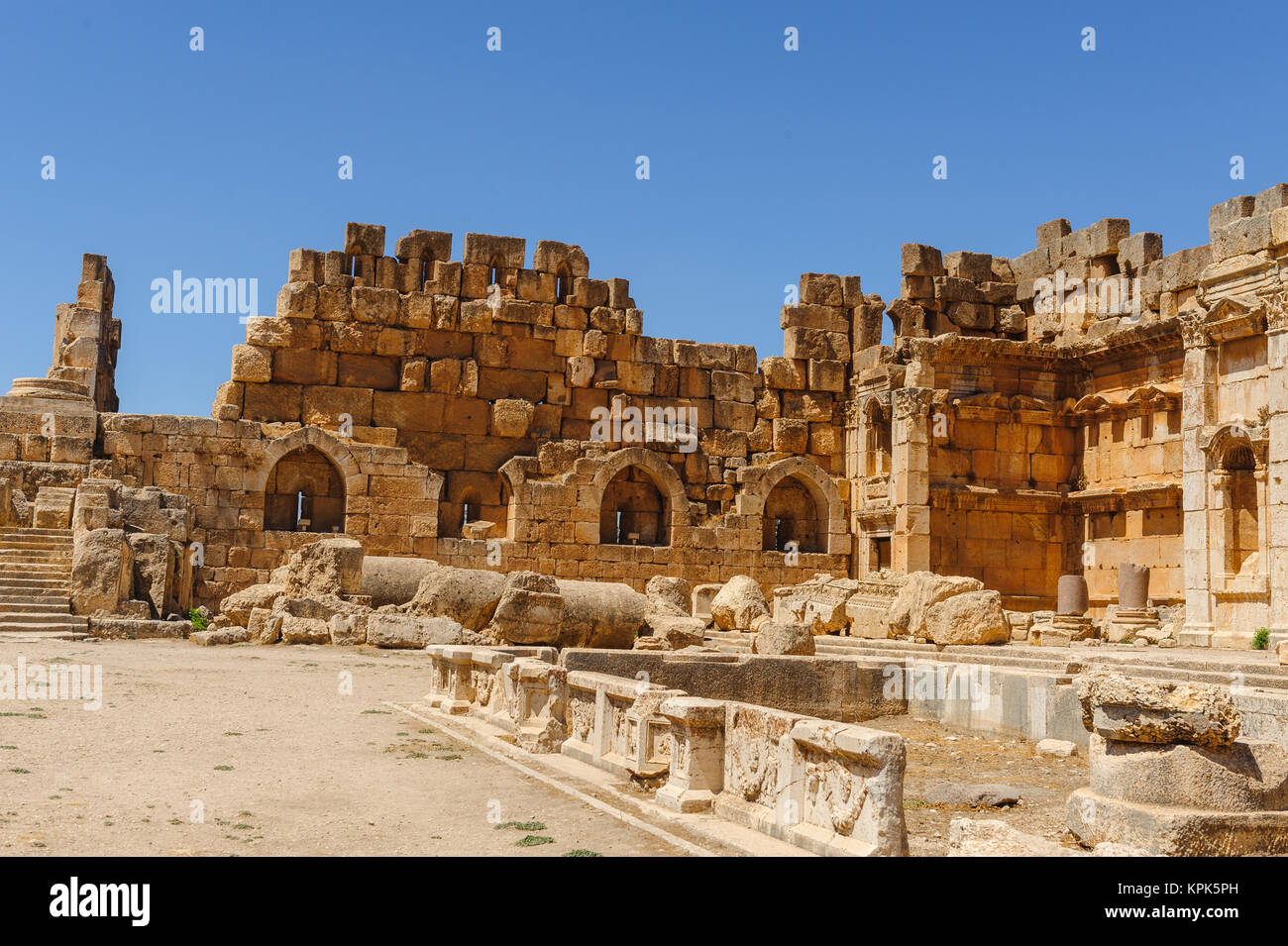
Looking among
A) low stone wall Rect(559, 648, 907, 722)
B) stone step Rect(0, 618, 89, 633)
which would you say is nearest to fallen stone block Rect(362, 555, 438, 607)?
stone step Rect(0, 618, 89, 633)

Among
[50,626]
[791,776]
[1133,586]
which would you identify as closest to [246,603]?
[50,626]

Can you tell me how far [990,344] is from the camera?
21.1m

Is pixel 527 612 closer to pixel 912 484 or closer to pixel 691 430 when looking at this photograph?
pixel 691 430

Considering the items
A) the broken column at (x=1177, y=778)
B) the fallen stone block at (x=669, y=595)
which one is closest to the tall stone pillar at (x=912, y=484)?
the fallen stone block at (x=669, y=595)

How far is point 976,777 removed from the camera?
30.5ft

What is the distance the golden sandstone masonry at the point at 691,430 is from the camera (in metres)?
18.5

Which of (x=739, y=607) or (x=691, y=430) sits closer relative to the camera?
(x=739, y=607)

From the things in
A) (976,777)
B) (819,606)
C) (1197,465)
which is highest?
(1197,465)

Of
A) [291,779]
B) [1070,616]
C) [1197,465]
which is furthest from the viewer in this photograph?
[1070,616]

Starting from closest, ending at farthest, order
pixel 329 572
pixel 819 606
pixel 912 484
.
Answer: pixel 329 572 → pixel 819 606 → pixel 912 484

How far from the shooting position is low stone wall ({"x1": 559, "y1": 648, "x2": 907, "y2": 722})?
452 inches

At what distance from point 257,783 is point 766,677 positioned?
594 centimetres
